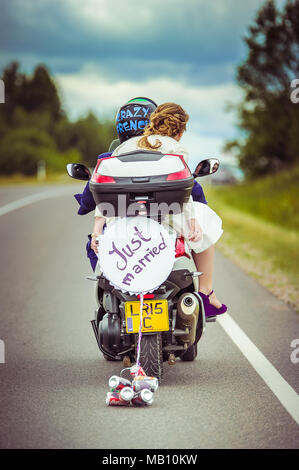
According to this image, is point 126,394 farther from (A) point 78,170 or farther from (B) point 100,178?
(A) point 78,170

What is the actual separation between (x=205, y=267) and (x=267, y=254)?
28.9 feet

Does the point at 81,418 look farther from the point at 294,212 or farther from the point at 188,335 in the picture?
the point at 294,212

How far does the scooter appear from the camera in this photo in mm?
5270

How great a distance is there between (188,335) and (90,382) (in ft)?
2.93

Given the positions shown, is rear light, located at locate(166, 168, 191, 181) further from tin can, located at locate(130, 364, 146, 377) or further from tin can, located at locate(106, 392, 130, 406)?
tin can, located at locate(106, 392, 130, 406)

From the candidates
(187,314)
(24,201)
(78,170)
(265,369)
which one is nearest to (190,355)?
(265,369)

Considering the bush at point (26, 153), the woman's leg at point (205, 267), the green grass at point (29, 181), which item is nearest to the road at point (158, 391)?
the woman's leg at point (205, 267)

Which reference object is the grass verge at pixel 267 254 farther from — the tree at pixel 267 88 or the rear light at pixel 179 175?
the tree at pixel 267 88

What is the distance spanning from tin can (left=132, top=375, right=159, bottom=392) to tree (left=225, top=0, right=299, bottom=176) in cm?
4084

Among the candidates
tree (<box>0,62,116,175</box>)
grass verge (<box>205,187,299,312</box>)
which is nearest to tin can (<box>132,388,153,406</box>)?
grass verge (<box>205,187,299,312</box>)

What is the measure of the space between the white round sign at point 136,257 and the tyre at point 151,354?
0.43 metres

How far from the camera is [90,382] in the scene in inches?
229

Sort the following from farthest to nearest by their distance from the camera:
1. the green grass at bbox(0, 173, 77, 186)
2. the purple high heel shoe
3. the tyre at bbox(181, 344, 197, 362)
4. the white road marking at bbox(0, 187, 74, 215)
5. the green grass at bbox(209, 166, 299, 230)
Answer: the green grass at bbox(0, 173, 77, 186), the green grass at bbox(209, 166, 299, 230), the white road marking at bbox(0, 187, 74, 215), the tyre at bbox(181, 344, 197, 362), the purple high heel shoe
